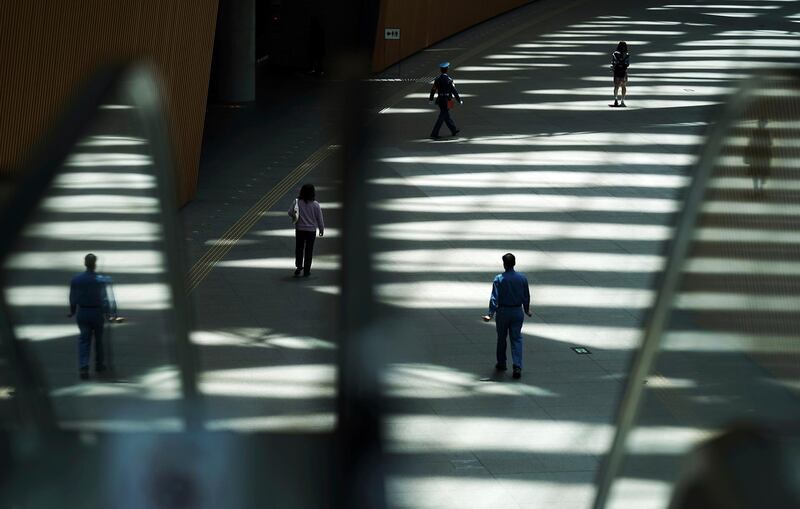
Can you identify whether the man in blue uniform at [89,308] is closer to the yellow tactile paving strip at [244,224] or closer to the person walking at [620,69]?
the yellow tactile paving strip at [244,224]

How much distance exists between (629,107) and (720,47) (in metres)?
7.57

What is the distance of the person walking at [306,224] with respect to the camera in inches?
496

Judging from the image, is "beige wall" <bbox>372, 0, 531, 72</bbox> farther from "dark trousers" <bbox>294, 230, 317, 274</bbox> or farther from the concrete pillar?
"dark trousers" <bbox>294, 230, 317, 274</bbox>

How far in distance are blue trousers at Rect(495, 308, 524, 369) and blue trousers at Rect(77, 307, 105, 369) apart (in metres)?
7.56

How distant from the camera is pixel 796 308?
10.3ft

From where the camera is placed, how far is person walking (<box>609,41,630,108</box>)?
22.7 m

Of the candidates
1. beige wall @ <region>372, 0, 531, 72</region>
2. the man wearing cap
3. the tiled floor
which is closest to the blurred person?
the tiled floor

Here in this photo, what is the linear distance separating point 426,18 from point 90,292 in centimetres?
2776

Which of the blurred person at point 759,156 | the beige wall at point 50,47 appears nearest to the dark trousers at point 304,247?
the beige wall at point 50,47

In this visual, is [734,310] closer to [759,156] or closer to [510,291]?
[759,156]

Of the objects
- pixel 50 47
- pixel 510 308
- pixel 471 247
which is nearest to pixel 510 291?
pixel 510 308

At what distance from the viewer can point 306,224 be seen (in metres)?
12.7

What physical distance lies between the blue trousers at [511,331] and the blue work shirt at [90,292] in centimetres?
748

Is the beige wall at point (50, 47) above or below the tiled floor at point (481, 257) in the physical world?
above
